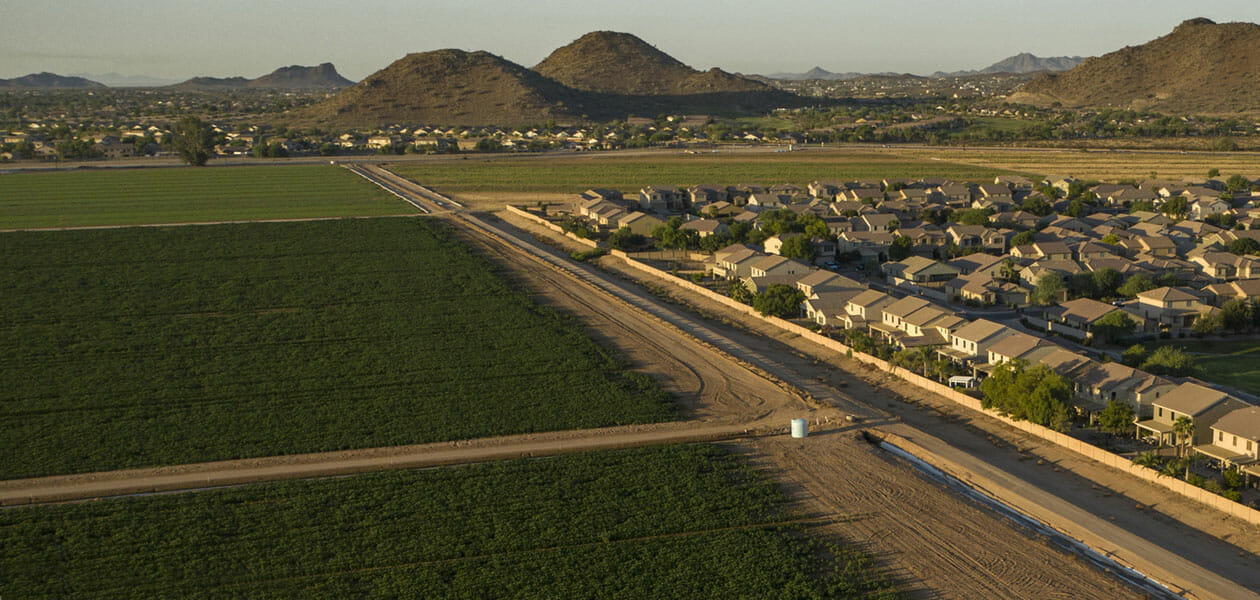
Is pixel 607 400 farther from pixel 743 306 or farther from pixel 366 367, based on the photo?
pixel 743 306

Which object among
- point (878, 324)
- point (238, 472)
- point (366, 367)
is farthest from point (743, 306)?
point (238, 472)

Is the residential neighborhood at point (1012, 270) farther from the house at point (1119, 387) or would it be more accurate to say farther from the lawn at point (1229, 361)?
the lawn at point (1229, 361)

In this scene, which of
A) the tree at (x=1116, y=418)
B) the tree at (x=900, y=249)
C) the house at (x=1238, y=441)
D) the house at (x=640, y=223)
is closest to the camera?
the house at (x=1238, y=441)

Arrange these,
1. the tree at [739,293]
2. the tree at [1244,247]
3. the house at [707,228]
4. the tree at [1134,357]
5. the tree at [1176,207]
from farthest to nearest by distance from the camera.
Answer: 1. the tree at [1176,207]
2. the house at [707,228]
3. the tree at [1244,247]
4. the tree at [739,293]
5. the tree at [1134,357]

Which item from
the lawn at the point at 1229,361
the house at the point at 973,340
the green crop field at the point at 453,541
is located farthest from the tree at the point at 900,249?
the green crop field at the point at 453,541

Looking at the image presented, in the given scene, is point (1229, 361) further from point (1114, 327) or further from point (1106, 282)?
point (1106, 282)

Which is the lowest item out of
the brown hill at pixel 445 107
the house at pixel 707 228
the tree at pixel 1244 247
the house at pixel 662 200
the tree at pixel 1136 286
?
the tree at pixel 1136 286

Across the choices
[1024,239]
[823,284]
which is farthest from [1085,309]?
[1024,239]
